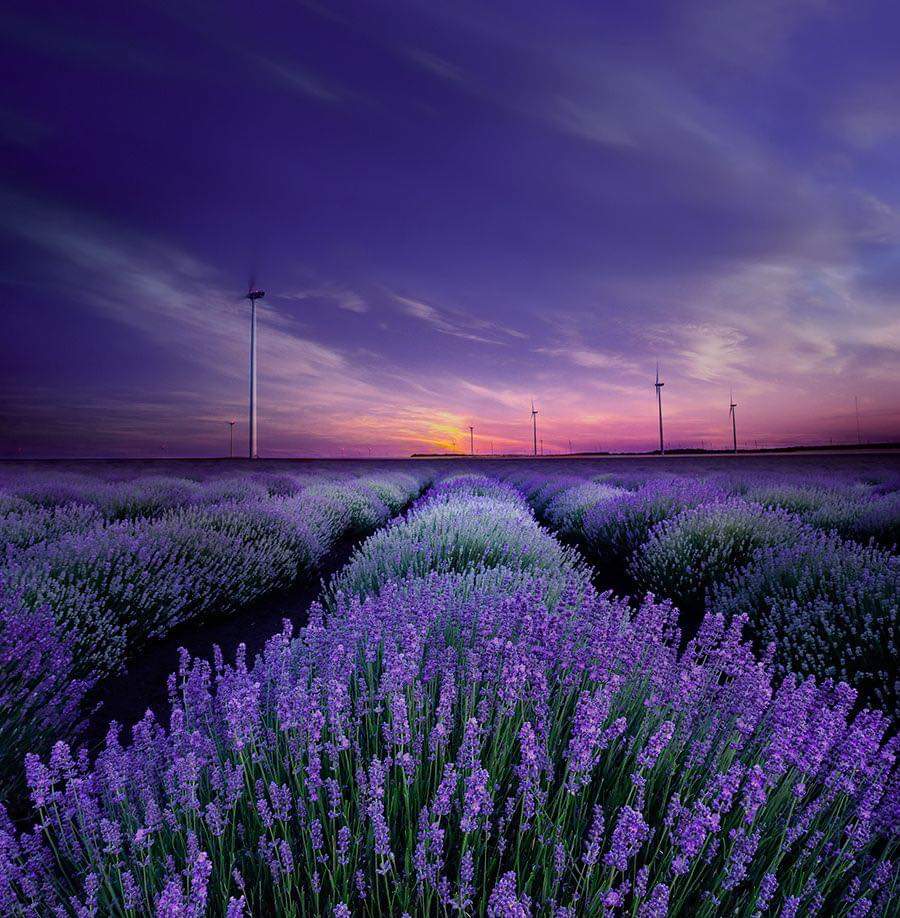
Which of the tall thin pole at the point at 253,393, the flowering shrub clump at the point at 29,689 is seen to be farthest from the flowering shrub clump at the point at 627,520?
the tall thin pole at the point at 253,393

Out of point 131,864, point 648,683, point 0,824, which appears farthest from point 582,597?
point 0,824

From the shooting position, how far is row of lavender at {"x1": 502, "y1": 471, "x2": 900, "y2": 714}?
3.53 metres

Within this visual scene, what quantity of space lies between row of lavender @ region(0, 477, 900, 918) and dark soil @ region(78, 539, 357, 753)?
1050 millimetres

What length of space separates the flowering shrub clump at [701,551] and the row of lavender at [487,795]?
3.82 metres

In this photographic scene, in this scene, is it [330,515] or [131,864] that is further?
[330,515]

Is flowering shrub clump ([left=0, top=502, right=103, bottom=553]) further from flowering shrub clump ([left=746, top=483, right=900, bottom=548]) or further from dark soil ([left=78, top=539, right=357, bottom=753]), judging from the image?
flowering shrub clump ([left=746, top=483, right=900, bottom=548])

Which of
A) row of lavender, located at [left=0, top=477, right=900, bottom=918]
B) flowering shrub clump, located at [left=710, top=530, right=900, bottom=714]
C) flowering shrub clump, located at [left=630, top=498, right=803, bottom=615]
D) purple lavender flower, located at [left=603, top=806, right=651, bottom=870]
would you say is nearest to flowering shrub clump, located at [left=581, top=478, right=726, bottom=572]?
flowering shrub clump, located at [left=630, top=498, right=803, bottom=615]

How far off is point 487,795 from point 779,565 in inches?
179

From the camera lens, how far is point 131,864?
164 cm

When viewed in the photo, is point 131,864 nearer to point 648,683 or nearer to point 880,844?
point 648,683

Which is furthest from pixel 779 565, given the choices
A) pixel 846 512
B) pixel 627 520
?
pixel 846 512

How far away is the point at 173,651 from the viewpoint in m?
5.21

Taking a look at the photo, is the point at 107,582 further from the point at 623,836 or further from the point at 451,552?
the point at 623,836

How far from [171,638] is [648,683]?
468 cm
